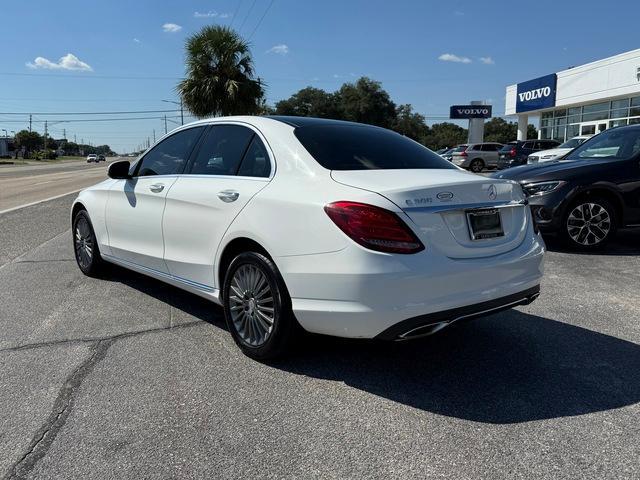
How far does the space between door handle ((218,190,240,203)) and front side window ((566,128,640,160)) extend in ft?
19.0

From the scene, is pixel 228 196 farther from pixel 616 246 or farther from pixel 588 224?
pixel 616 246

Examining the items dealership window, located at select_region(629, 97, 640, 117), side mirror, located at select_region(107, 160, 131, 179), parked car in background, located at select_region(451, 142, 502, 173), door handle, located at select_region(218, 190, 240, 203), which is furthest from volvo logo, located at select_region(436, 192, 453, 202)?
dealership window, located at select_region(629, 97, 640, 117)

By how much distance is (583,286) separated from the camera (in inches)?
219

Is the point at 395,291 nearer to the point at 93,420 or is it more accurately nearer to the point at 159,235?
the point at 93,420

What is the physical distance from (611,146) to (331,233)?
6210 millimetres

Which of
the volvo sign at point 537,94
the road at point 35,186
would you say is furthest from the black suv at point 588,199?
the volvo sign at point 537,94

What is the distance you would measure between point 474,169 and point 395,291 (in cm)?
2910

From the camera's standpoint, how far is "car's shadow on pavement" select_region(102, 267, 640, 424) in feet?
10.1

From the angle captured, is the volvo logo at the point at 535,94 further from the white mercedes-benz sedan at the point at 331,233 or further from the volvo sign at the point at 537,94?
the white mercedes-benz sedan at the point at 331,233

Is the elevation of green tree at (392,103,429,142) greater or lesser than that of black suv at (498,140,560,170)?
greater

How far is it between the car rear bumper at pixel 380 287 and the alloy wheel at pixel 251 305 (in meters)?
0.29

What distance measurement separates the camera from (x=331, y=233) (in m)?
3.05

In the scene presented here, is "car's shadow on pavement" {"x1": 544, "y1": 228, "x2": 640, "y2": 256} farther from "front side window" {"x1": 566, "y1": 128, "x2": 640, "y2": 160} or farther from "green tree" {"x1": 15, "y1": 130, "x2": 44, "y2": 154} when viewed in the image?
"green tree" {"x1": 15, "y1": 130, "x2": 44, "y2": 154}

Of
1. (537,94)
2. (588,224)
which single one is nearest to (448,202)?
(588,224)
